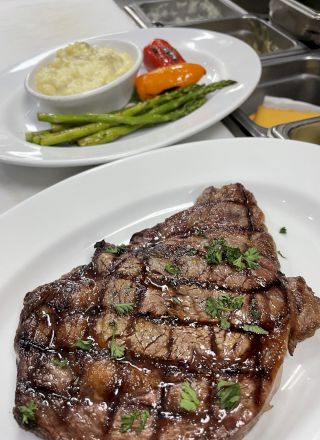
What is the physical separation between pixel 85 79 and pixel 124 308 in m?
2.76

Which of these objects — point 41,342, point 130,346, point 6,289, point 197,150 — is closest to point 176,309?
point 130,346

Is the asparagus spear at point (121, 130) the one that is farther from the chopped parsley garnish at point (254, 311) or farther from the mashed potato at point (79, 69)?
the chopped parsley garnish at point (254, 311)

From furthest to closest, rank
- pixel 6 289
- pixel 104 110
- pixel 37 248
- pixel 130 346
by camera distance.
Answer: pixel 104 110 < pixel 37 248 < pixel 6 289 < pixel 130 346

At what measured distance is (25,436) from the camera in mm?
2113

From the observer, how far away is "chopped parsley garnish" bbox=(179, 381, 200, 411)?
6.25 ft

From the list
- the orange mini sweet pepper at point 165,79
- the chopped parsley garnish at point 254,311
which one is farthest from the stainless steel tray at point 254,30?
the chopped parsley garnish at point 254,311

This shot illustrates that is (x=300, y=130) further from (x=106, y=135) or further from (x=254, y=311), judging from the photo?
(x=254, y=311)

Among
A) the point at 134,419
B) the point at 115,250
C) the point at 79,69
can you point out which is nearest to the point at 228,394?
the point at 134,419

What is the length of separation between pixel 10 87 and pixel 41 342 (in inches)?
133

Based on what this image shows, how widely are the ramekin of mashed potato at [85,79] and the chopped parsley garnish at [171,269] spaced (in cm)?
221

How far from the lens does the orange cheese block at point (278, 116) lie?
4523 mm

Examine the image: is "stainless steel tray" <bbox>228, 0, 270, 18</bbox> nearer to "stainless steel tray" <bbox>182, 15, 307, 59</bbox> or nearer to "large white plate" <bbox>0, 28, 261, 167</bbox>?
"stainless steel tray" <bbox>182, 15, 307, 59</bbox>

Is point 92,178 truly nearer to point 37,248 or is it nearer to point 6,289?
point 37,248

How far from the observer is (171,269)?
2.35m
